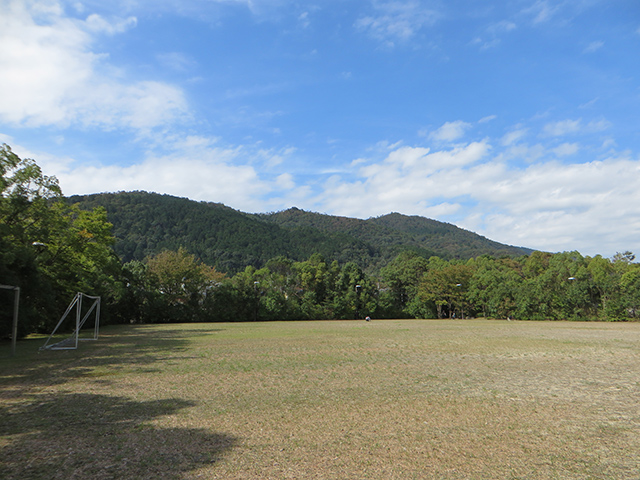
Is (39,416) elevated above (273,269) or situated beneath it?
situated beneath

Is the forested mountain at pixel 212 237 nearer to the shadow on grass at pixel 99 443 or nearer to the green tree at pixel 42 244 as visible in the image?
the green tree at pixel 42 244

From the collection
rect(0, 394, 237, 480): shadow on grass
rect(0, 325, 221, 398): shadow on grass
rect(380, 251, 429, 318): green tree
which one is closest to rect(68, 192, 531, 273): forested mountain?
rect(380, 251, 429, 318): green tree

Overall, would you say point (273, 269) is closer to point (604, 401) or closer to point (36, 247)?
point (36, 247)

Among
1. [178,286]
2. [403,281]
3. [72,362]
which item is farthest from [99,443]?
[403,281]

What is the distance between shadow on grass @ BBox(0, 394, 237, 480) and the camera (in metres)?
5.16

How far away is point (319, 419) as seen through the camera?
7516 millimetres

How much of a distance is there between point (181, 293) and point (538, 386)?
4322 cm

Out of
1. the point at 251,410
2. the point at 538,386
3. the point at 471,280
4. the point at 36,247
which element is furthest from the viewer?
the point at 471,280

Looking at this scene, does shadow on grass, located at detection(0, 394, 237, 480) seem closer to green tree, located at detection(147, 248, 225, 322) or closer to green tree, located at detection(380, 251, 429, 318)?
green tree, located at detection(147, 248, 225, 322)

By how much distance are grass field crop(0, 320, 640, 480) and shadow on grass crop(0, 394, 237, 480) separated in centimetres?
3

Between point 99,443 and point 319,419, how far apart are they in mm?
3489

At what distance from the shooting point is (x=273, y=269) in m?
67.6

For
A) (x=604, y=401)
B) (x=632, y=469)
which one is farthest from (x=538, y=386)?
(x=632, y=469)

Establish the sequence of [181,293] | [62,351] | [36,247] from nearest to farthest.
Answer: [62,351], [36,247], [181,293]
